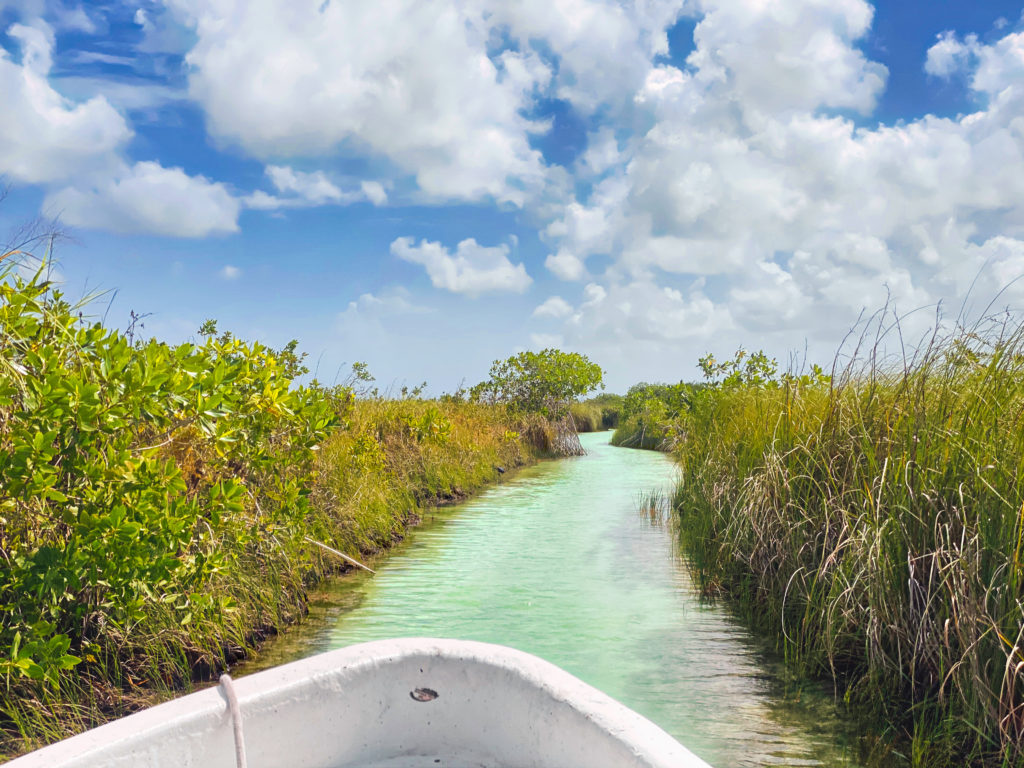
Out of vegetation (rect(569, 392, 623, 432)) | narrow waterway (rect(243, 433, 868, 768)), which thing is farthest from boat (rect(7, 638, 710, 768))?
vegetation (rect(569, 392, 623, 432))

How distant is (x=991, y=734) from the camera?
2840mm

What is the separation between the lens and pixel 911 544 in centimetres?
327

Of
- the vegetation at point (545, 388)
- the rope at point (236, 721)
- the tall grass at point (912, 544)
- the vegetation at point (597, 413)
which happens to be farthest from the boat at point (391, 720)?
the vegetation at point (597, 413)

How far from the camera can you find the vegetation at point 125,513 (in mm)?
2998

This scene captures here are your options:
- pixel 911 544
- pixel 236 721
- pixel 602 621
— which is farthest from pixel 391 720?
pixel 602 621

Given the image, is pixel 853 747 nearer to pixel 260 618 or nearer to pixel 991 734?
pixel 991 734

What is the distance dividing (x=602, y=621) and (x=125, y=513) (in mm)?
3447

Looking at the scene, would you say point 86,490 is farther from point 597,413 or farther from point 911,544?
point 597,413

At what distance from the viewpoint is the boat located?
205cm

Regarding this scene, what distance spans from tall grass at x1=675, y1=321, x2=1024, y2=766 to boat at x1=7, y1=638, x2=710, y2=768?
5.50 ft

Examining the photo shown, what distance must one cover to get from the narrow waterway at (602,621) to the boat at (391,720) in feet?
4.50

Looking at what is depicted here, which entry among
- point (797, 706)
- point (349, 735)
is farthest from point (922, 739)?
point (349, 735)

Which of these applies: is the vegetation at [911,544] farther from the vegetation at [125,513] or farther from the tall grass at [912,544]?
the vegetation at [125,513]

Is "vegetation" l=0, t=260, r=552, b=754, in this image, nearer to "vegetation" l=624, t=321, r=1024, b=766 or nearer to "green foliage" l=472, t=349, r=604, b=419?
A: "vegetation" l=624, t=321, r=1024, b=766
